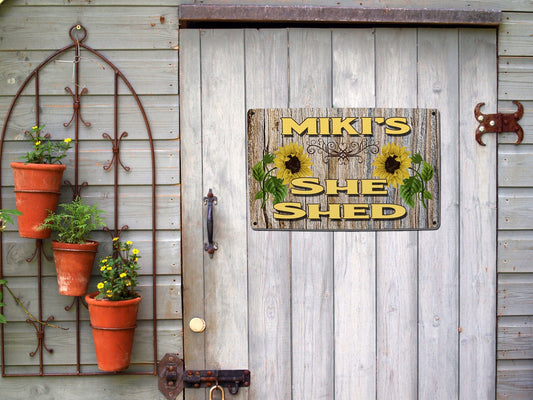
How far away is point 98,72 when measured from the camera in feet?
6.62

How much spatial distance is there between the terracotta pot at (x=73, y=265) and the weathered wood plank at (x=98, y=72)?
2.09 feet

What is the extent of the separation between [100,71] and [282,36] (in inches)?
30.0

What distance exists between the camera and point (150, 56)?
2.02m

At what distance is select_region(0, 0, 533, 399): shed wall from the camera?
2.01m

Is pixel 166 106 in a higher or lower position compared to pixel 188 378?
higher

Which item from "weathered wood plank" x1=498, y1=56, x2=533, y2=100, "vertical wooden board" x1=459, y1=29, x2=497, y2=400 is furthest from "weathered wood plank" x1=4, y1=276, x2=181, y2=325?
"weathered wood plank" x1=498, y1=56, x2=533, y2=100

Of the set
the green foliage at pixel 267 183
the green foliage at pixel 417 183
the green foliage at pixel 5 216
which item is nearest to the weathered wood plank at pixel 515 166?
the green foliage at pixel 417 183

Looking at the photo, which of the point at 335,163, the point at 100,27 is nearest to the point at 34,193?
Result: the point at 100,27

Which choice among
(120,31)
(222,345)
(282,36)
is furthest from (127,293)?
(282,36)

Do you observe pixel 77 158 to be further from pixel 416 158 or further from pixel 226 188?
pixel 416 158

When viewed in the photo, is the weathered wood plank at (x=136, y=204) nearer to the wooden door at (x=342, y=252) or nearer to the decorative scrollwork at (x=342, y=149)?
the wooden door at (x=342, y=252)

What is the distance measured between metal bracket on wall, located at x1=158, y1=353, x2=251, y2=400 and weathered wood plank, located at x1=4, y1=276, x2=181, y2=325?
20 cm

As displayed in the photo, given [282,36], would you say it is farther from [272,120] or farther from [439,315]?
[439,315]

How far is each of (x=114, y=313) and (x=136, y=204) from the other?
0.45 meters
